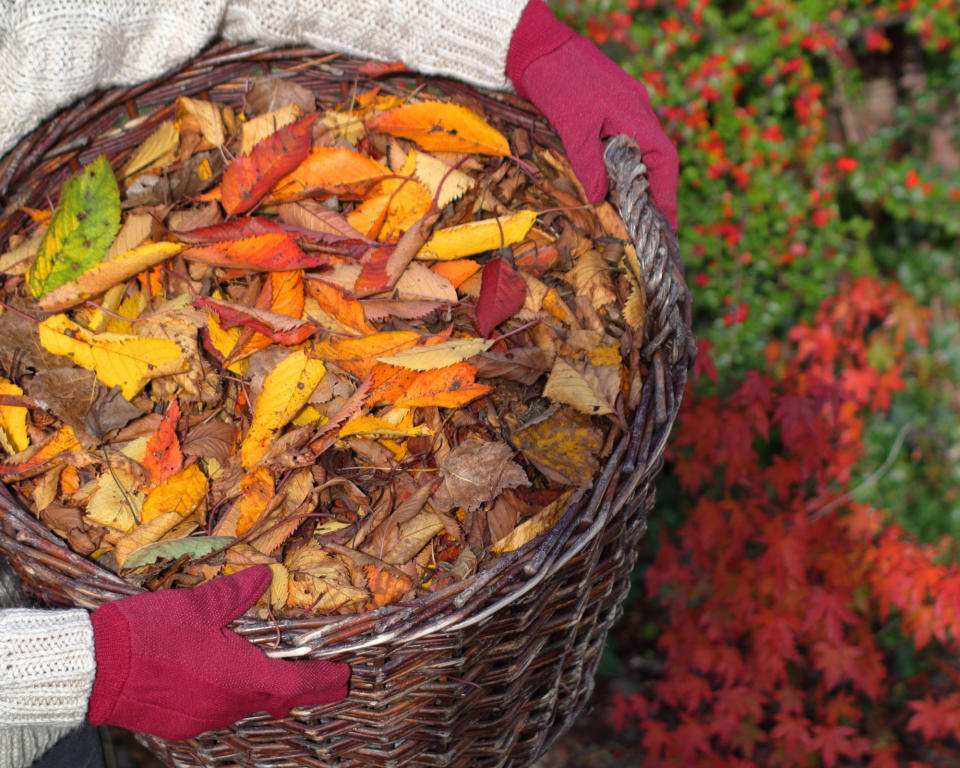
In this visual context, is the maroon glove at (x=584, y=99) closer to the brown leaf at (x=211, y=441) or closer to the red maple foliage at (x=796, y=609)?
the brown leaf at (x=211, y=441)

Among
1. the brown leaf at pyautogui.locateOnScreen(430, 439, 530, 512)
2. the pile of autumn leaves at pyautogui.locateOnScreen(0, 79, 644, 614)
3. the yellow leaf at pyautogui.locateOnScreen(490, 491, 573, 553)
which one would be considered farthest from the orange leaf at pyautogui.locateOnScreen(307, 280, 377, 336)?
the yellow leaf at pyautogui.locateOnScreen(490, 491, 573, 553)

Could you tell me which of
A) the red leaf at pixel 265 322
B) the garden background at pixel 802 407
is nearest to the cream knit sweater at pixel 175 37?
the red leaf at pixel 265 322

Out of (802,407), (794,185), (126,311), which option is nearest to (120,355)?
(126,311)

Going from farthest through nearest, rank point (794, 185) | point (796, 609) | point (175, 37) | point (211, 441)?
point (794, 185), point (796, 609), point (175, 37), point (211, 441)

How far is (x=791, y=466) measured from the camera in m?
1.78

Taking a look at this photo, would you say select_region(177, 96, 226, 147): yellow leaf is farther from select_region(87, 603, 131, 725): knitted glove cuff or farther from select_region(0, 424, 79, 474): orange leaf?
select_region(87, 603, 131, 725): knitted glove cuff

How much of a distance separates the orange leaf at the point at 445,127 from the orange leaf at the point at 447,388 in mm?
379

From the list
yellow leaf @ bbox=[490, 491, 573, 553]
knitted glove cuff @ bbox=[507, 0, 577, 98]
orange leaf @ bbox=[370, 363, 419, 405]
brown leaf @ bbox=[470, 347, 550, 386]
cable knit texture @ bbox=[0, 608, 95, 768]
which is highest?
knitted glove cuff @ bbox=[507, 0, 577, 98]

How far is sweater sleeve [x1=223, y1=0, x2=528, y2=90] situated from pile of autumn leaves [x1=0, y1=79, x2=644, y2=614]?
0.10m

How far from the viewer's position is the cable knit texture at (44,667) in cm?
81

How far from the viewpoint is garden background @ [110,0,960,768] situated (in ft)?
5.60

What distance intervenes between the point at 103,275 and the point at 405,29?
1.85 feet

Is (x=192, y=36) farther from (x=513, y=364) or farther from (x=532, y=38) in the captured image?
(x=513, y=364)

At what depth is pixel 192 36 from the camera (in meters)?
1.22
